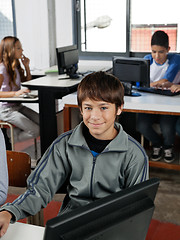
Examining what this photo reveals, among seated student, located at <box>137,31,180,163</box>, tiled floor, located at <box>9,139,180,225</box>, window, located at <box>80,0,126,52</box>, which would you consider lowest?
tiled floor, located at <box>9,139,180,225</box>

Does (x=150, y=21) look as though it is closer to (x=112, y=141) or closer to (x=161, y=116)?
(x=161, y=116)

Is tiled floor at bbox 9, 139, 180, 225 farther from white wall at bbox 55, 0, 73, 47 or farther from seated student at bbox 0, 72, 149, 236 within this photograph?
white wall at bbox 55, 0, 73, 47

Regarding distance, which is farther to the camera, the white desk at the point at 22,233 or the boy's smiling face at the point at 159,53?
the boy's smiling face at the point at 159,53

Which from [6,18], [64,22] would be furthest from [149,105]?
[6,18]

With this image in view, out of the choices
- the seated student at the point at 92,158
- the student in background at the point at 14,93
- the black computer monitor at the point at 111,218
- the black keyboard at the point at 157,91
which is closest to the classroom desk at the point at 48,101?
the student in background at the point at 14,93

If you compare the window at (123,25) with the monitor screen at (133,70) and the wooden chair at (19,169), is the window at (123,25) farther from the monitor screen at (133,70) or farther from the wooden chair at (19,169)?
the wooden chair at (19,169)

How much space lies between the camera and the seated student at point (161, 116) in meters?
3.13

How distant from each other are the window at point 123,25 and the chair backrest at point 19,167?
330 cm

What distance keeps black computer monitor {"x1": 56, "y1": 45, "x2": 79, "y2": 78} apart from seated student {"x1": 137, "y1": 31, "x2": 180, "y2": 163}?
849 millimetres

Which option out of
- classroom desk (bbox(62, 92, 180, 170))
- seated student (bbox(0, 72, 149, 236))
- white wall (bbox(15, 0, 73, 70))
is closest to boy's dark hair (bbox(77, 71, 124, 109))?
seated student (bbox(0, 72, 149, 236))

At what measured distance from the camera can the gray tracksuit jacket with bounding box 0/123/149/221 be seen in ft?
4.32

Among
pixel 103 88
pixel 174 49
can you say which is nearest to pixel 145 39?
pixel 174 49

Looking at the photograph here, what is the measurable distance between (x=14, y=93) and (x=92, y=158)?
80.9 inches

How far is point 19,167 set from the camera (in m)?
1.58
